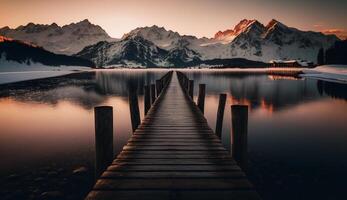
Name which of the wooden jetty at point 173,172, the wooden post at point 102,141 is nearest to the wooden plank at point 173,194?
the wooden jetty at point 173,172

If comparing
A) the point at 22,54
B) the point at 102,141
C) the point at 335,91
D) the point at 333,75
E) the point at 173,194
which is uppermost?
the point at 22,54

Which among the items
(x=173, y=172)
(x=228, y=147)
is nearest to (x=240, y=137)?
(x=173, y=172)

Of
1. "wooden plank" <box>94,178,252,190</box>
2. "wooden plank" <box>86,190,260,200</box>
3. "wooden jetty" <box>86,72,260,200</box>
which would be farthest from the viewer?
"wooden plank" <box>94,178,252,190</box>

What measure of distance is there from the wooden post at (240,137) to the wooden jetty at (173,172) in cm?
31

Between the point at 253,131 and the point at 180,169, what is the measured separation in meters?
12.7

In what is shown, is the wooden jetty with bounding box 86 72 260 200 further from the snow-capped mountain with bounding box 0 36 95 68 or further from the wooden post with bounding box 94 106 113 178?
the snow-capped mountain with bounding box 0 36 95 68

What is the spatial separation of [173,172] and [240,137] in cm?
226

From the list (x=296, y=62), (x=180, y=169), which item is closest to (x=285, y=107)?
(x=180, y=169)

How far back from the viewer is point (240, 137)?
25.3 feet

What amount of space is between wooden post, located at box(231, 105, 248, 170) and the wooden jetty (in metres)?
0.31

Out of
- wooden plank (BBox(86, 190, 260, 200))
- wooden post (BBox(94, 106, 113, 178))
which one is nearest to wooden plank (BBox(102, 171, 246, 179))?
wooden plank (BBox(86, 190, 260, 200))

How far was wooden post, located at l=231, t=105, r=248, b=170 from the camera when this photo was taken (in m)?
7.68

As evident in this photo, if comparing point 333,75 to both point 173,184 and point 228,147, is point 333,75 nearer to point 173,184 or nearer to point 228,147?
point 228,147

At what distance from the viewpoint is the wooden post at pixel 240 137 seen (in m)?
7.68
